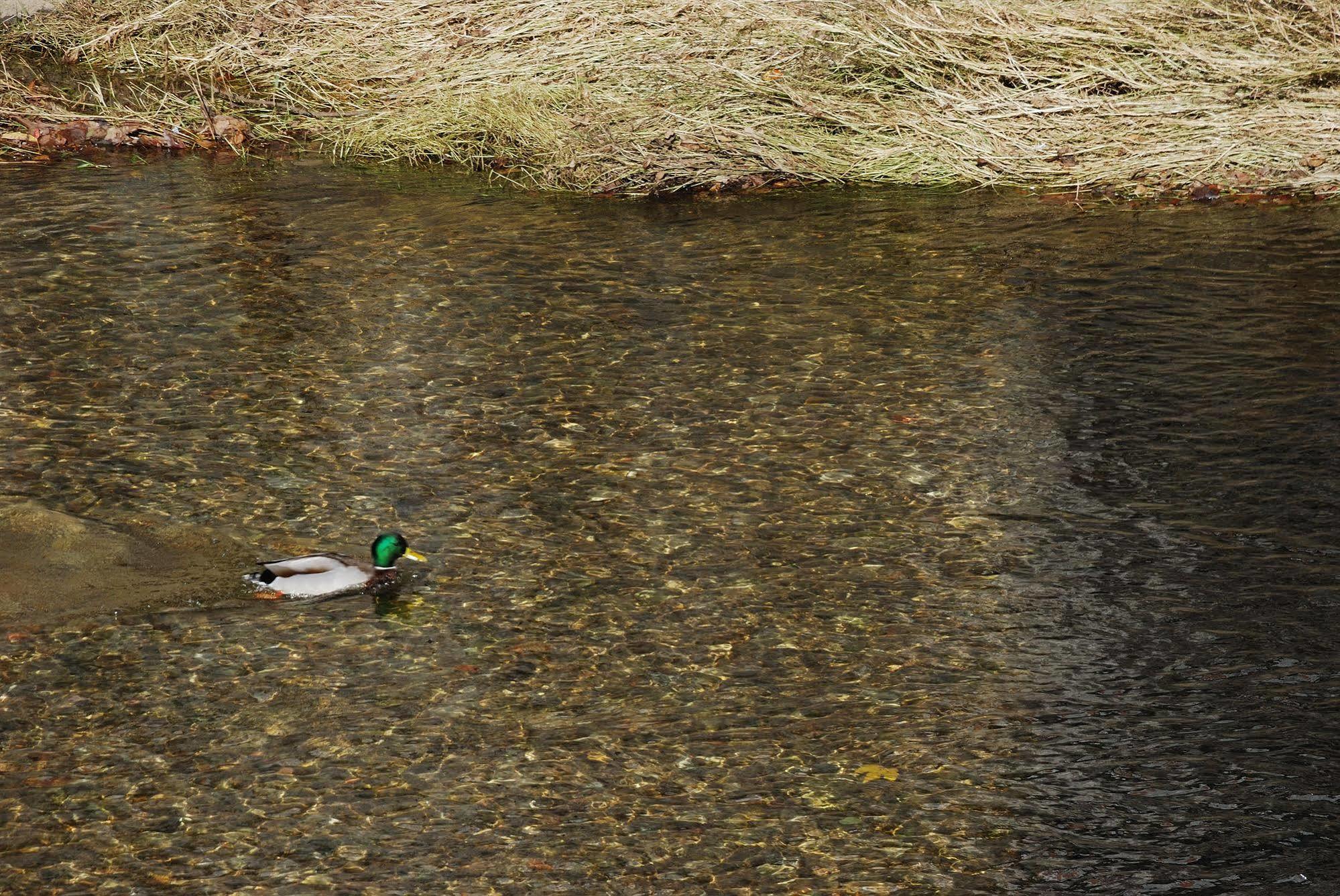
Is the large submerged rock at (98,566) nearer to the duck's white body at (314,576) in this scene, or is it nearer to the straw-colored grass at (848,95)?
the duck's white body at (314,576)

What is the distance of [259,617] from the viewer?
627 cm

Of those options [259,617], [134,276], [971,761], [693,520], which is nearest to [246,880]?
[259,617]

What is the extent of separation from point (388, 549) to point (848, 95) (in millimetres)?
8895

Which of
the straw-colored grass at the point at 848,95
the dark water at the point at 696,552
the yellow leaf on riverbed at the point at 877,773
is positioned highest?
the straw-colored grass at the point at 848,95

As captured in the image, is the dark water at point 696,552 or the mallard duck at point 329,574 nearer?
the dark water at point 696,552

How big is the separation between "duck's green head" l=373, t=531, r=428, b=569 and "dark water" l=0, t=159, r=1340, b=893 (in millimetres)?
172

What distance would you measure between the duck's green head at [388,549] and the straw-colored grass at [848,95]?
693 cm

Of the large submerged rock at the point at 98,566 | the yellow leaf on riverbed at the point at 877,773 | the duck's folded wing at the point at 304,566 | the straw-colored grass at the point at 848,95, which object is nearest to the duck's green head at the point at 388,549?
the duck's folded wing at the point at 304,566


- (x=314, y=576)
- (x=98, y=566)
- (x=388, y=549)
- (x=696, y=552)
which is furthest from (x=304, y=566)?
(x=696, y=552)

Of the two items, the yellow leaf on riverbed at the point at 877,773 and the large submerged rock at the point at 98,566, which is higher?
the large submerged rock at the point at 98,566

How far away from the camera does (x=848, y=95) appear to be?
554 inches

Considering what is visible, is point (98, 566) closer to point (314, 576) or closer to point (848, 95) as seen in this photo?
point (314, 576)

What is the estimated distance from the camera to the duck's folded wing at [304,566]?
634 cm

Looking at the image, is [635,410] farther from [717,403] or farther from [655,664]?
[655,664]
